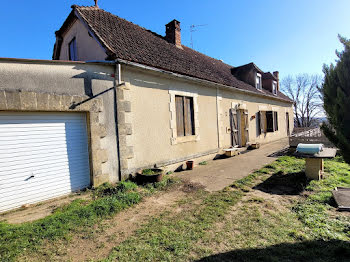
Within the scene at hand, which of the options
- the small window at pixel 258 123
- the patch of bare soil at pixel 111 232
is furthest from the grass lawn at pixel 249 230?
the small window at pixel 258 123

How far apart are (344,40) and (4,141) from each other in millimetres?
6325

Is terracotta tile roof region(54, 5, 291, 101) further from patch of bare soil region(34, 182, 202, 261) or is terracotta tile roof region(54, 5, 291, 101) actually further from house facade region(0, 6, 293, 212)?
patch of bare soil region(34, 182, 202, 261)

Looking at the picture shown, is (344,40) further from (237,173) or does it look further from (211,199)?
(237,173)

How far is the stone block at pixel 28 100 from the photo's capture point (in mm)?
3797

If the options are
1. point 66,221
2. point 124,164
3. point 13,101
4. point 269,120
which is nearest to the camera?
point 66,221

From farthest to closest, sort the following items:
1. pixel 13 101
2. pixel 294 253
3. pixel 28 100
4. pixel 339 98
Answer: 1. pixel 28 100
2. pixel 13 101
3. pixel 339 98
4. pixel 294 253

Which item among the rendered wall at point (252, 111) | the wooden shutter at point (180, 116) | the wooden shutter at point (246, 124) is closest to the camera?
the wooden shutter at point (180, 116)

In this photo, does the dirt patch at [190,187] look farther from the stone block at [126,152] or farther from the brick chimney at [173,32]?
the brick chimney at [173,32]

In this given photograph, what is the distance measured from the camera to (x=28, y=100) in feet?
12.6

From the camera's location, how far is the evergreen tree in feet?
8.52


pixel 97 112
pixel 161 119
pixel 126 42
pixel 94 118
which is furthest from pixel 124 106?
pixel 126 42

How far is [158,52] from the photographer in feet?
24.3

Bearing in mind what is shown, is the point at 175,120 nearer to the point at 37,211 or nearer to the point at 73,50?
the point at 37,211

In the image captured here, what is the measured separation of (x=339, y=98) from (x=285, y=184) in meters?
3.11
